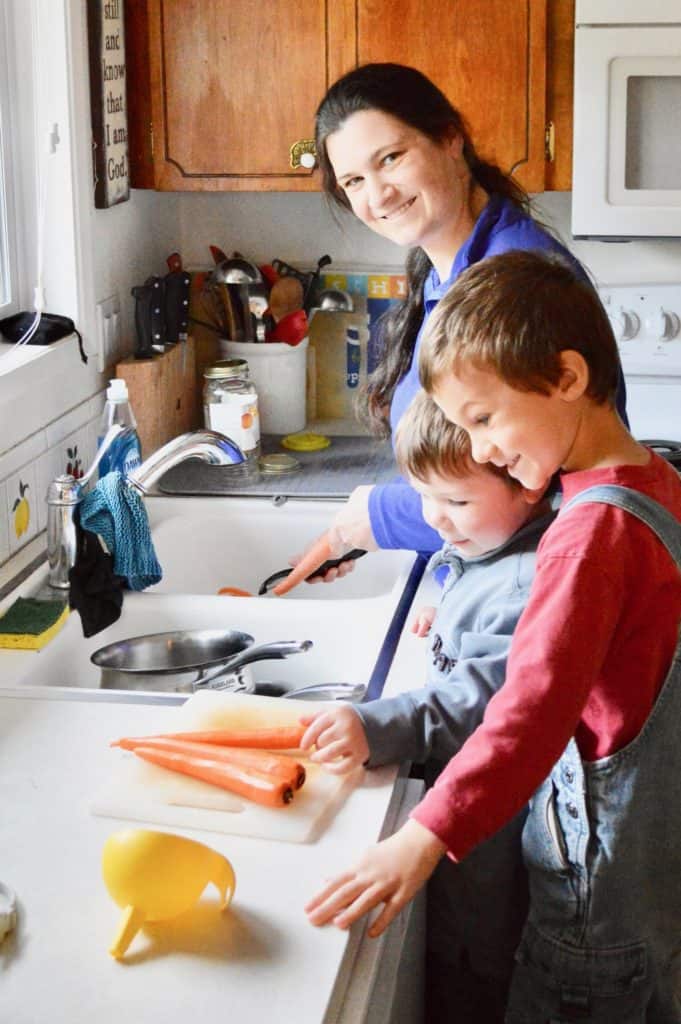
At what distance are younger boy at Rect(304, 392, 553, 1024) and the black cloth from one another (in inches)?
20.8

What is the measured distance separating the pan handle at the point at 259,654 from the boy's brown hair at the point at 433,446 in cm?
36

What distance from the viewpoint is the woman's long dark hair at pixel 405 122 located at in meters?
1.91

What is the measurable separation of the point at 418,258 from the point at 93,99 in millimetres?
750

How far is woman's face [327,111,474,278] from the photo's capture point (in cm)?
191

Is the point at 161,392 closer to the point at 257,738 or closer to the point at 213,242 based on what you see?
the point at 213,242

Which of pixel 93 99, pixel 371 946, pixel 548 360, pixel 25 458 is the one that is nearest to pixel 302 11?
pixel 93 99

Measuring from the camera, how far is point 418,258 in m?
2.14

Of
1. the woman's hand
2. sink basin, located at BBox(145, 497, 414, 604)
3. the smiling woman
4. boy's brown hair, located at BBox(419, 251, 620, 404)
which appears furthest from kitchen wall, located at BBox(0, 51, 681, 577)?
boy's brown hair, located at BBox(419, 251, 620, 404)

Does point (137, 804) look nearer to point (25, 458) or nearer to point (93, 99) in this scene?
point (25, 458)

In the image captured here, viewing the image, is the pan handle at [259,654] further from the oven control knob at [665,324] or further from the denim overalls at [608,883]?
the oven control knob at [665,324]

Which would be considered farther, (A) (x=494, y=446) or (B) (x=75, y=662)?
(B) (x=75, y=662)

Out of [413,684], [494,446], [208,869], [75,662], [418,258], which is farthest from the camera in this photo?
[418,258]

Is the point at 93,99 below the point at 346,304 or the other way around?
the other way around

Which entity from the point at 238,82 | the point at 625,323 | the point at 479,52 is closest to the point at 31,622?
the point at 238,82
